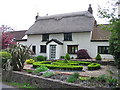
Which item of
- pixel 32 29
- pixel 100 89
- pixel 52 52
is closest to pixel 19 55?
pixel 100 89

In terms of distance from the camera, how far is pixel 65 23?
994 inches

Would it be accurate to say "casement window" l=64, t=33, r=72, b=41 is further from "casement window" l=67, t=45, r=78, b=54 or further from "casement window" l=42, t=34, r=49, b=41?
"casement window" l=42, t=34, r=49, b=41

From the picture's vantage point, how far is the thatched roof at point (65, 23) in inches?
910

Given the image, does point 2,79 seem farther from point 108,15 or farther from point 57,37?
point 57,37

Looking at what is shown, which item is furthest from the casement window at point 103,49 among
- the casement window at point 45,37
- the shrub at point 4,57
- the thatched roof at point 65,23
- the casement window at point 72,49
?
the shrub at point 4,57

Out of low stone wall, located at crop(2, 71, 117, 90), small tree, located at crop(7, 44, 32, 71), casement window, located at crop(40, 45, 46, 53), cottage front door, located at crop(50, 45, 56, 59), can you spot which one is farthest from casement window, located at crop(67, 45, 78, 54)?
low stone wall, located at crop(2, 71, 117, 90)

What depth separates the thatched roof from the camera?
75.9 feet

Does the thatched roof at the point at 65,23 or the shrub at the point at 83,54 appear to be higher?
the thatched roof at the point at 65,23

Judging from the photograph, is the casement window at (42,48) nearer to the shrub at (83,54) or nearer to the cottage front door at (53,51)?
the cottage front door at (53,51)

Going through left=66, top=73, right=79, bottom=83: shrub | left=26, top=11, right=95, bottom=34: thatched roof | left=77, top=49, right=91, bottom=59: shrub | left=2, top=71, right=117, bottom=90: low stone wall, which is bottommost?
left=2, top=71, right=117, bottom=90: low stone wall

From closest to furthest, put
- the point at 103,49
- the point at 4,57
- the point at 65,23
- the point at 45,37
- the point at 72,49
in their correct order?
the point at 4,57, the point at 103,49, the point at 72,49, the point at 65,23, the point at 45,37

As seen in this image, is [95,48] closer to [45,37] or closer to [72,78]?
[45,37]

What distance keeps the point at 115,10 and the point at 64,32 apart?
1732 centimetres

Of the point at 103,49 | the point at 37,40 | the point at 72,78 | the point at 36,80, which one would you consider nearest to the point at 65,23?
the point at 37,40
